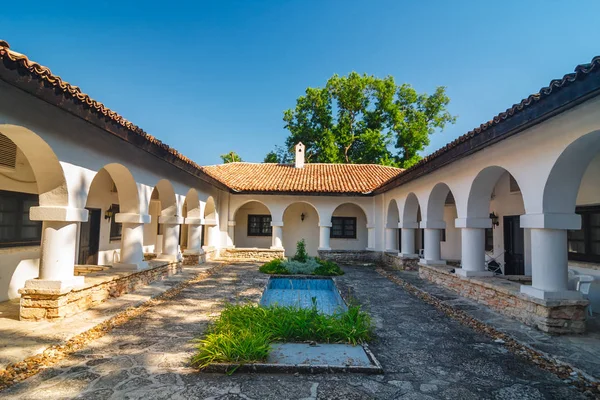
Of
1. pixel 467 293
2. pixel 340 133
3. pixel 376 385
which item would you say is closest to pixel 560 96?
pixel 376 385

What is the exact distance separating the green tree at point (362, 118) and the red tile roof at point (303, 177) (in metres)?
10.5

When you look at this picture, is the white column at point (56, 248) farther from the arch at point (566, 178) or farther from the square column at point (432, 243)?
the square column at point (432, 243)

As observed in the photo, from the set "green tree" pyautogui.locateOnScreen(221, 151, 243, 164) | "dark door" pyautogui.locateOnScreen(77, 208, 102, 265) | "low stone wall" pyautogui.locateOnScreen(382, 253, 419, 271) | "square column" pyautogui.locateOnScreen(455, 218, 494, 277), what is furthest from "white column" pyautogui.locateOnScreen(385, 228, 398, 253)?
"green tree" pyautogui.locateOnScreen(221, 151, 243, 164)

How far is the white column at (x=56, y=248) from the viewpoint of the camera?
5.43 m

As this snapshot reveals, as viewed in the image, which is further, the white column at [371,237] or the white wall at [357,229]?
the white wall at [357,229]

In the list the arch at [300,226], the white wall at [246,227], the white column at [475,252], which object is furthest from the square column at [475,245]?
the white wall at [246,227]

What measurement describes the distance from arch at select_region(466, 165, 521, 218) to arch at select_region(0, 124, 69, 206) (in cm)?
839

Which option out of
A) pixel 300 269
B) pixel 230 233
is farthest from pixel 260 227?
pixel 300 269

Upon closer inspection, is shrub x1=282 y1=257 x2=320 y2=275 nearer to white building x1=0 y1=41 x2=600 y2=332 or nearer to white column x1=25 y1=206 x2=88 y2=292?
white building x1=0 y1=41 x2=600 y2=332

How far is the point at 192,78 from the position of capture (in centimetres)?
1485

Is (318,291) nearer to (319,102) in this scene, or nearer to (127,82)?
(127,82)

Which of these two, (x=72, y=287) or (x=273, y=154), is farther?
(x=273, y=154)

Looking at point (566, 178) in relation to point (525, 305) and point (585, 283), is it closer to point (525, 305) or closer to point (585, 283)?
point (525, 305)

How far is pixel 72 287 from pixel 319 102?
28.1m
